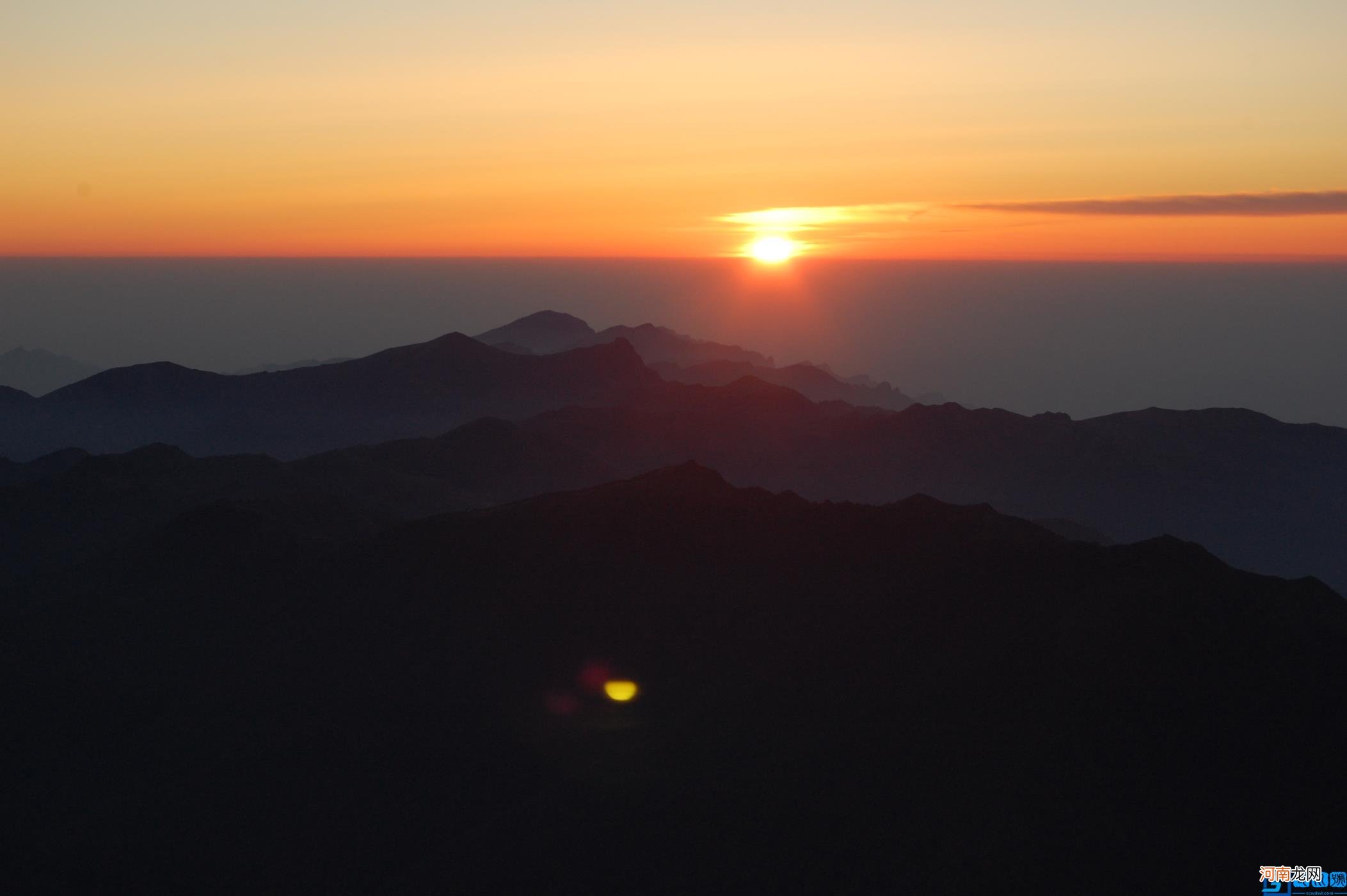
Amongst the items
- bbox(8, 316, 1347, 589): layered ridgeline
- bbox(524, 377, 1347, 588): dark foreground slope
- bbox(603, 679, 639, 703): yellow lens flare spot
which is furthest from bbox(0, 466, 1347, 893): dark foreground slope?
bbox(524, 377, 1347, 588): dark foreground slope

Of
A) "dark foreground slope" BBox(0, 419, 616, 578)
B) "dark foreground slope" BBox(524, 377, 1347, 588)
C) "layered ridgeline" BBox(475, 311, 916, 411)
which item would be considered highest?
"layered ridgeline" BBox(475, 311, 916, 411)

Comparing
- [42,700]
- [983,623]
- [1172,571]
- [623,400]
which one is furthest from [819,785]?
[623,400]

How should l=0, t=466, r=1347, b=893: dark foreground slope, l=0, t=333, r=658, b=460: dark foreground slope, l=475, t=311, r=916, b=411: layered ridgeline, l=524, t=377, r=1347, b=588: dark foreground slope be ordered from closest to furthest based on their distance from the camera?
l=0, t=466, r=1347, b=893: dark foreground slope
l=524, t=377, r=1347, b=588: dark foreground slope
l=0, t=333, r=658, b=460: dark foreground slope
l=475, t=311, r=916, b=411: layered ridgeline

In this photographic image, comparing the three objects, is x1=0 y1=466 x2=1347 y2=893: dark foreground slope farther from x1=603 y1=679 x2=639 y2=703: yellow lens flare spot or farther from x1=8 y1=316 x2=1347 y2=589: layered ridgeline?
x1=8 y1=316 x2=1347 y2=589: layered ridgeline

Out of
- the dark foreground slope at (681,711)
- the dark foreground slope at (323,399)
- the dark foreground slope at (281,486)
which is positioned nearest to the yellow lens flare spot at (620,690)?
the dark foreground slope at (681,711)

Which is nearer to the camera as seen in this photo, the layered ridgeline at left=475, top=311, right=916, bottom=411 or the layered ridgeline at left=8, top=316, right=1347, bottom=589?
the layered ridgeline at left=8, top=316, right=1347, bottom=589

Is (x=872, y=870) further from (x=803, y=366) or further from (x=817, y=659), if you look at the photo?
(x=803, y=366)

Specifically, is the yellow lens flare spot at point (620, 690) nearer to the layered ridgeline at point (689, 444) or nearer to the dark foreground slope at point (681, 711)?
the dark foreground slope at point (681, 711)

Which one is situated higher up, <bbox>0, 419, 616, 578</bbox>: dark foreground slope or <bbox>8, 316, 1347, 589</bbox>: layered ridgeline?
<bbox>8, 316, 1347, 589</bbox>: layered ridgeline
